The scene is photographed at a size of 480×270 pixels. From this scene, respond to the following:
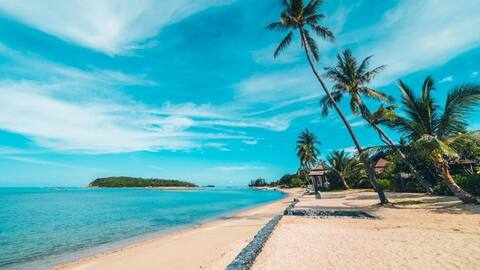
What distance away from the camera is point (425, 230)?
26.9ft

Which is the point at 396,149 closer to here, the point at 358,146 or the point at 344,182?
the point at 358,146

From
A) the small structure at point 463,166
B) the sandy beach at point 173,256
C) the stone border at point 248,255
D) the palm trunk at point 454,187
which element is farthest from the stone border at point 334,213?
the small structure at point 463,166

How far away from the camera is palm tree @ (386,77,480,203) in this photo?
11.9 metres

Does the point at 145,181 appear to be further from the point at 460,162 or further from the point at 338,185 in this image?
the point at 460,162

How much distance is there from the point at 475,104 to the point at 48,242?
20.5 m

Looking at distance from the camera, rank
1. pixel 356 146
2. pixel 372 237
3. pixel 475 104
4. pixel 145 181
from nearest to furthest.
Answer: pixel 372 237
pixel 475 104
pixel 356 146
pixel 145 181

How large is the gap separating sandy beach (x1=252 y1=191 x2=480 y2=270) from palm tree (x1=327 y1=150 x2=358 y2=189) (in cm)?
2462

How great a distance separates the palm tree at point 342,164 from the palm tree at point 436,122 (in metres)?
21.5

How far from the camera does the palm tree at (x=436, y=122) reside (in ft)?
39.0

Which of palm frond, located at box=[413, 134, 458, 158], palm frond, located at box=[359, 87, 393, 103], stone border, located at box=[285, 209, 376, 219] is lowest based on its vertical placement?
stone border, located at box=[285, 209, 376, 219]

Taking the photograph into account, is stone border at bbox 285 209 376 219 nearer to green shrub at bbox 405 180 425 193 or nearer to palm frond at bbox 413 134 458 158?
palm frond at bbox 413 134 458 158

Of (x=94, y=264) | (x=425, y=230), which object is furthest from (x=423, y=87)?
(x=94, y=264)

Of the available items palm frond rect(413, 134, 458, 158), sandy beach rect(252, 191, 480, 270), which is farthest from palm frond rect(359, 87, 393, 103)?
sandy beach rect(252, 191, 480, 270)

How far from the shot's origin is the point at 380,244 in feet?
22.4
